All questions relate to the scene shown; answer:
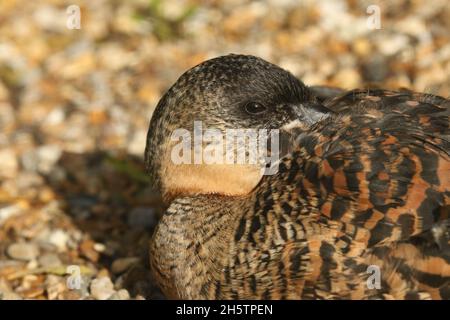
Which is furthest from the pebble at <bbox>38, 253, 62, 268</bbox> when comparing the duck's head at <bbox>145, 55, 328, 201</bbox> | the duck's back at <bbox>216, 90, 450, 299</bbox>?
the duck's back at <bbox>216, 90, 450, 299</bbox>

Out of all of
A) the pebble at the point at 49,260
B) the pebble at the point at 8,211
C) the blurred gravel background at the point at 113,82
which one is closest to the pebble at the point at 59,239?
the blurred gravel background at the point at 113,82

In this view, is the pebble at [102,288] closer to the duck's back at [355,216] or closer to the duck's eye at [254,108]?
the duck's back at [355,216]

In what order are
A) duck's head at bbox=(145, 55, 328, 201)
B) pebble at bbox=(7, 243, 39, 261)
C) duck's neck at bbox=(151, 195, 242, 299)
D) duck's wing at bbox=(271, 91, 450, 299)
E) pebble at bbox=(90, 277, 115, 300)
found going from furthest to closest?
pebble at bbox=(7, 243, 39, 261)
pebble at bbox=(90, 277, 115, 300)
duck's head at bbox=(145, 55, 328, 201)
duck's neck at bbox=(151, 195, 242, 299)
duck's wing at bbox=(271, 91, 450, 299)

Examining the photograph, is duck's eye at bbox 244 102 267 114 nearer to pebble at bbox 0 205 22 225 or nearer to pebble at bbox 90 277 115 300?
pebble at bbox 90 277 115 300

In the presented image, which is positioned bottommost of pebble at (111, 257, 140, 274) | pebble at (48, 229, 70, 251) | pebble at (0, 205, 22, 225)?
pebble at (111, 257, 140, 274)

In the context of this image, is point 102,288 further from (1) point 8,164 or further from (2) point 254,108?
(1) point 8,164

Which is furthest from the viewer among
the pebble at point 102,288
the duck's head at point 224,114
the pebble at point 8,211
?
the pebble at point 8,211

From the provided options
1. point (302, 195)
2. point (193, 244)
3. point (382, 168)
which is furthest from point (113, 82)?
point (382, 168)

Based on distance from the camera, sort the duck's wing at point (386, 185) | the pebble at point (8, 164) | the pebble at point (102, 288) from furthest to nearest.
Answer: the pebble at point (8, 164) → the pebble at point (102, 288) → the duck's wing at point (386, 185)
